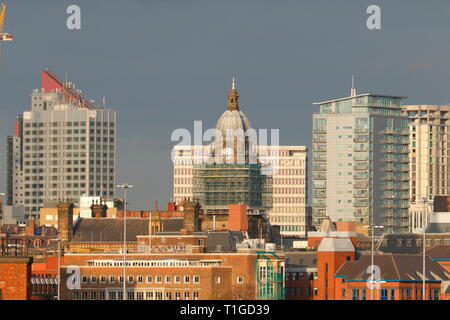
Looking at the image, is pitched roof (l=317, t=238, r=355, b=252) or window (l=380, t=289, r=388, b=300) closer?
window (l=380, t=289, r=388, b=300)

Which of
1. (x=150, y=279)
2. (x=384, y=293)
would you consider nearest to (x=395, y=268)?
(x=384, y=293)

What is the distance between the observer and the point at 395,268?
177m

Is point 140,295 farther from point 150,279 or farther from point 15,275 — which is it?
point 15,275

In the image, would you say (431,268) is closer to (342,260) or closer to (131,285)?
(342,260)

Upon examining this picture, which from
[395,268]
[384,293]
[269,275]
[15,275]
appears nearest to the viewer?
[15,275]

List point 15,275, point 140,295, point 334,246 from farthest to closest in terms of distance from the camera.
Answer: point 334,246 → point 140,295 → point 15,275

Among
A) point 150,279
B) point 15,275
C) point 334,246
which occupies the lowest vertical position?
point 150,279

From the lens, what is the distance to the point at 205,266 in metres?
173

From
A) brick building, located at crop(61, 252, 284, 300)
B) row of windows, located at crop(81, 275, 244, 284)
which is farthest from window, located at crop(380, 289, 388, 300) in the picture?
row of windows, located at crop(81, 275, 244, 284)

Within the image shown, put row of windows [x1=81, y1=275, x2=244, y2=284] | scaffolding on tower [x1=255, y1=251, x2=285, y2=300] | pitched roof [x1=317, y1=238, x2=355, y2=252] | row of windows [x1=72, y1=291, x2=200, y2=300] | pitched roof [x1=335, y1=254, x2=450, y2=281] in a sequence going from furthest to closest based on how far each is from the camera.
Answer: pitched roof [x1=317, y1=238, x2=355, y2=252], scaffolding on tower [x1=255, y1=251, x2=285, y2=300], pitched roof [x1=335, y1=254, x2=450, y2=281], row of windows [x1=81, y1=275, x2=244, y2=284], row of windows [x1=72, y1=291, x2=200, y2=300]

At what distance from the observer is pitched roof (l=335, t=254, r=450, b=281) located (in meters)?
177

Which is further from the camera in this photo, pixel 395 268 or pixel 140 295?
pixel 395 268

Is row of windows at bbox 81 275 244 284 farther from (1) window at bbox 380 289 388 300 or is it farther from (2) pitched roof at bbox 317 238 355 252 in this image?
(2) pitched roof at bbox 317 238 355 252
